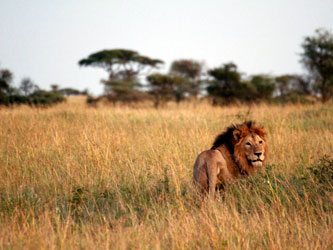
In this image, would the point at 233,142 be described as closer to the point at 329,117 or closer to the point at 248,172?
the point at 248,172

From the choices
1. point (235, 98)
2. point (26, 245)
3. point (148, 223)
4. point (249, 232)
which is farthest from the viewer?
point (235, 98)

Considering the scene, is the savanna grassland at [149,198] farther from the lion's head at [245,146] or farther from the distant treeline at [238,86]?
the distant treeline at [238,86]

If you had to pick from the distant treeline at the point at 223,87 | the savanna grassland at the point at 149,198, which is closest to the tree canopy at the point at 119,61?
the distant treeline at the point at 223,87

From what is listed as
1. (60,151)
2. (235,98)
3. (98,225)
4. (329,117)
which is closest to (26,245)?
(98,225)

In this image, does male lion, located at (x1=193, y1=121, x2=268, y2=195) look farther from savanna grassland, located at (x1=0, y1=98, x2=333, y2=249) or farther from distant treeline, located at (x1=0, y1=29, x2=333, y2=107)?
distant treeline, located at (x1=0, y1=29, x2=333, y2=107)

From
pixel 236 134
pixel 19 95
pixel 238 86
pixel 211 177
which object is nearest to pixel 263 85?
pixel 238 86

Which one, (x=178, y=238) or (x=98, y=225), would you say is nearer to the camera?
(x=178, y=238)

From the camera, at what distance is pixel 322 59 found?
20734 millimetres

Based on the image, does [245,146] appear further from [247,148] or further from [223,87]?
[223,87]

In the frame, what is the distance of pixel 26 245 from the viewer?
2.89 m

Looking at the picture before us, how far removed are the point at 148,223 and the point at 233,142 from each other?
57.9 inches

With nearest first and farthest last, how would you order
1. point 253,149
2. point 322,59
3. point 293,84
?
point 253,149
point 322,59
point 293,84

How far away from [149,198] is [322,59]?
19.5m

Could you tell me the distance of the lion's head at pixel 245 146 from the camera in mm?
4234
